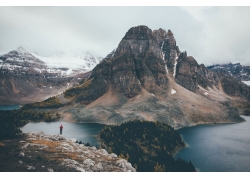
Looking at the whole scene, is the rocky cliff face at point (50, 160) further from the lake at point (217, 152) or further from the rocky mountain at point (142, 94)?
the rocky mountain at point (142, 94)

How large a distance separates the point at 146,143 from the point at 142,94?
70.0 meters

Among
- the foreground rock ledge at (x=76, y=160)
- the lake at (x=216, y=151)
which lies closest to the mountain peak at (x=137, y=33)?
the lake at (x=216, y=151)

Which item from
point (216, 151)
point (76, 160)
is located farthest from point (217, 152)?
point (76, 160)

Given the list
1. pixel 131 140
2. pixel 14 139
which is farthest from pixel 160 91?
pixel 14 139

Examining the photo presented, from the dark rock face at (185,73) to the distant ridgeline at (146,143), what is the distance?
9080 centimetres

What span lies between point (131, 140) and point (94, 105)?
64669 mm

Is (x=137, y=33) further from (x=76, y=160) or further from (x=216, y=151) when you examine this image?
(x=76, y=160)

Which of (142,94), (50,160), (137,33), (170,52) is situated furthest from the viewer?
(170,52)

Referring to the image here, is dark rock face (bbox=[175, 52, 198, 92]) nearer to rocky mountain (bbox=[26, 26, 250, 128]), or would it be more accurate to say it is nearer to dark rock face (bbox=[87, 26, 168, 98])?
rocky mountain (bbox=[26, 26, 250, 128])

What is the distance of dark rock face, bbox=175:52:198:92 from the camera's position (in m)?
173

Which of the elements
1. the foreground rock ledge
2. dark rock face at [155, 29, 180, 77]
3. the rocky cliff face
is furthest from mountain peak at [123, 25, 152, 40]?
the rocky cliff face

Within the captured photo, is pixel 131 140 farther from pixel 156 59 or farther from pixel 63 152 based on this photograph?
pixel 156 59

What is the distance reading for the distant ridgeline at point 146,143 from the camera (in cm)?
5079

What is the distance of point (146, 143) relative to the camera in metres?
69.3
